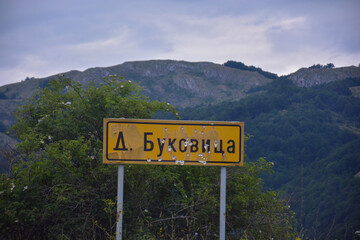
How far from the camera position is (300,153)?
9575cm

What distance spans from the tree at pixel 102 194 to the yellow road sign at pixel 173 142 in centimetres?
74

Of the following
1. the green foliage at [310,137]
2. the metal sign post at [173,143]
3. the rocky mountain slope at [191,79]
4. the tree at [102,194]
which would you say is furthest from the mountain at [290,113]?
the metal sign post at [173,143]

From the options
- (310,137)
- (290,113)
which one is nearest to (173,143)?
(310,137)

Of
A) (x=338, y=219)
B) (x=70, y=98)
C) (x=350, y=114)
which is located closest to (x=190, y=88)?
(x=350, y=114)

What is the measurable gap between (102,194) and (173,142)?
162 centimetres

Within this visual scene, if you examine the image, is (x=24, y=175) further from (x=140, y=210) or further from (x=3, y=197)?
(x=140, y=210)

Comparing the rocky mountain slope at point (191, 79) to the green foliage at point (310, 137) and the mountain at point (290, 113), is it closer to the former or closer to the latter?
the mountain at point (290, 113)

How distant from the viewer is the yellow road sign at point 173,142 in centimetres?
323

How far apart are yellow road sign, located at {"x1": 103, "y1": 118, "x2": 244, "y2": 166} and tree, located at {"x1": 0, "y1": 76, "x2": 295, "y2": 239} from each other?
743mm

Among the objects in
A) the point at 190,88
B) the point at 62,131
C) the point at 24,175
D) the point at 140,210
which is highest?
the point at 190,88

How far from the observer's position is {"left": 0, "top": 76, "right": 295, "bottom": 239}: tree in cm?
398

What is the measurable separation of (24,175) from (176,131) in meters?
2.32

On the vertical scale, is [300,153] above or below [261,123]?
below

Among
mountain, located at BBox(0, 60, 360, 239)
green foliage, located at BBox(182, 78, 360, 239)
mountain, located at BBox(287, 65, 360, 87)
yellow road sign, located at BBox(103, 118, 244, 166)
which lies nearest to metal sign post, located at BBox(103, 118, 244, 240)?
yellow road sign, located at BBox(103, 118, 244, 166)
